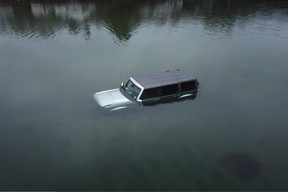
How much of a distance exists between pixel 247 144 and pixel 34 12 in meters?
41.1

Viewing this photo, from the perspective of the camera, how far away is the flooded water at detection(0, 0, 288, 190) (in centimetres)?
1507

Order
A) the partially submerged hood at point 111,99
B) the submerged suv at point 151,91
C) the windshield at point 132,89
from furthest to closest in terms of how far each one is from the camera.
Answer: the windshield at point 132,89
the submerged suv at point 151,91
the partially submerged hood at point 111,99

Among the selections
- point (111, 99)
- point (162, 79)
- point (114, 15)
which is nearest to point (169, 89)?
point (162, 79)

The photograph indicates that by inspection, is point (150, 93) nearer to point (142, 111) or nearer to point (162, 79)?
point (142, 111)

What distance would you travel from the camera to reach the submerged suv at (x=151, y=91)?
20125mm

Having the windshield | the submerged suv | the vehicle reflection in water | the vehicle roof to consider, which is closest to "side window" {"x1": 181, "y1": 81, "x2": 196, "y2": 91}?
the submerged suv

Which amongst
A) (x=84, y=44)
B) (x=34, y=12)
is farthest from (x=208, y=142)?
(x=34, y=12)

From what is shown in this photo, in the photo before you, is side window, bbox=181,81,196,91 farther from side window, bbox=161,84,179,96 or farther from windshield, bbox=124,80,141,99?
windshield, bbox=124,80,141,99

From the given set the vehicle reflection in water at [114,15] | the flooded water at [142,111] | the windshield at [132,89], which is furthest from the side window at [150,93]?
the vehicle reflection in water at [114,15]

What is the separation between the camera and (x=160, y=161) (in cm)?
1588

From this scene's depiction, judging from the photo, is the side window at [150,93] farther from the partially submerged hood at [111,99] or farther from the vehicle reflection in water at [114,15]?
the vehicle reflection in water at [114,15]

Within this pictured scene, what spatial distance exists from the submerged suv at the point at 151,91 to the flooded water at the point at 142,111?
676 mm

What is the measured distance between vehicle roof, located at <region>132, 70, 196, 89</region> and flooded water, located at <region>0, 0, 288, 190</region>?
1690 millimetres

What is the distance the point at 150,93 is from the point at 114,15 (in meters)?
28.4
